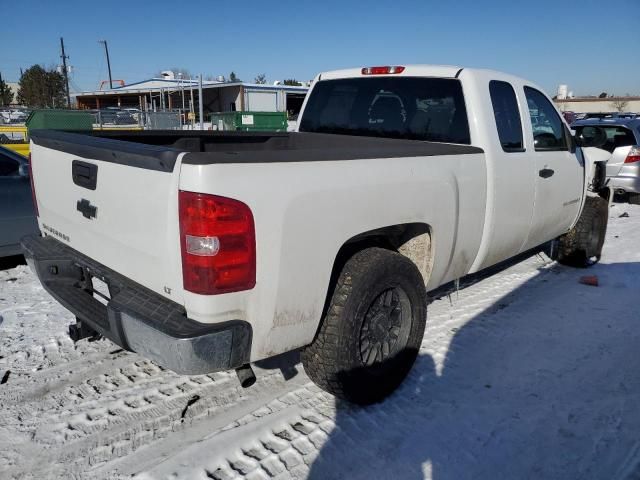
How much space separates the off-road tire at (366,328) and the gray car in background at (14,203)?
4024 millimetres

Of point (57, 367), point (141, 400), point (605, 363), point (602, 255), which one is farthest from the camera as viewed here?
point (602, 255)

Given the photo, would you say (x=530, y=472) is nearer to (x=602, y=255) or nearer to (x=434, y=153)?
(x=434, y=153)

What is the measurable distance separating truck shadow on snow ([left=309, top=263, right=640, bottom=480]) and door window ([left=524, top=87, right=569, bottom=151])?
5.09ft

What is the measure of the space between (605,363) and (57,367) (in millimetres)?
3887

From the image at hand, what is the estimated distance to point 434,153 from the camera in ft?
10.1

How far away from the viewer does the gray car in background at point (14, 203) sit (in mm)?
5195

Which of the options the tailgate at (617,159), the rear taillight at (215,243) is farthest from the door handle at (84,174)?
the tailgate at (617,159)

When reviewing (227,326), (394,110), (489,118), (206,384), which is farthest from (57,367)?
(489,118)

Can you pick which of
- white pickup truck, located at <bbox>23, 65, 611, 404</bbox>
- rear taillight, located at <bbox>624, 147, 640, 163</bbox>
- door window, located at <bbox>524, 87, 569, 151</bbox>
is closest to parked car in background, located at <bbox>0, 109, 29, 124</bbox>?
white pickup truck, located at <bbox>23, 65, 611, 404</bbox>

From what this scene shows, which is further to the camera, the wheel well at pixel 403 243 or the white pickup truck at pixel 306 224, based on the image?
the wheel well at pixel 403 243

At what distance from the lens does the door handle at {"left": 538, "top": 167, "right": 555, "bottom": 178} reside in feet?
13.9

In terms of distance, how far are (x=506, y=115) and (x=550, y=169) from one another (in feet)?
2.60

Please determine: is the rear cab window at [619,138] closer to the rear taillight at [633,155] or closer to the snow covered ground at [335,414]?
the rear taillight at [633,155]

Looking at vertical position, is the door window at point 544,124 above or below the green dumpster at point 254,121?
above
